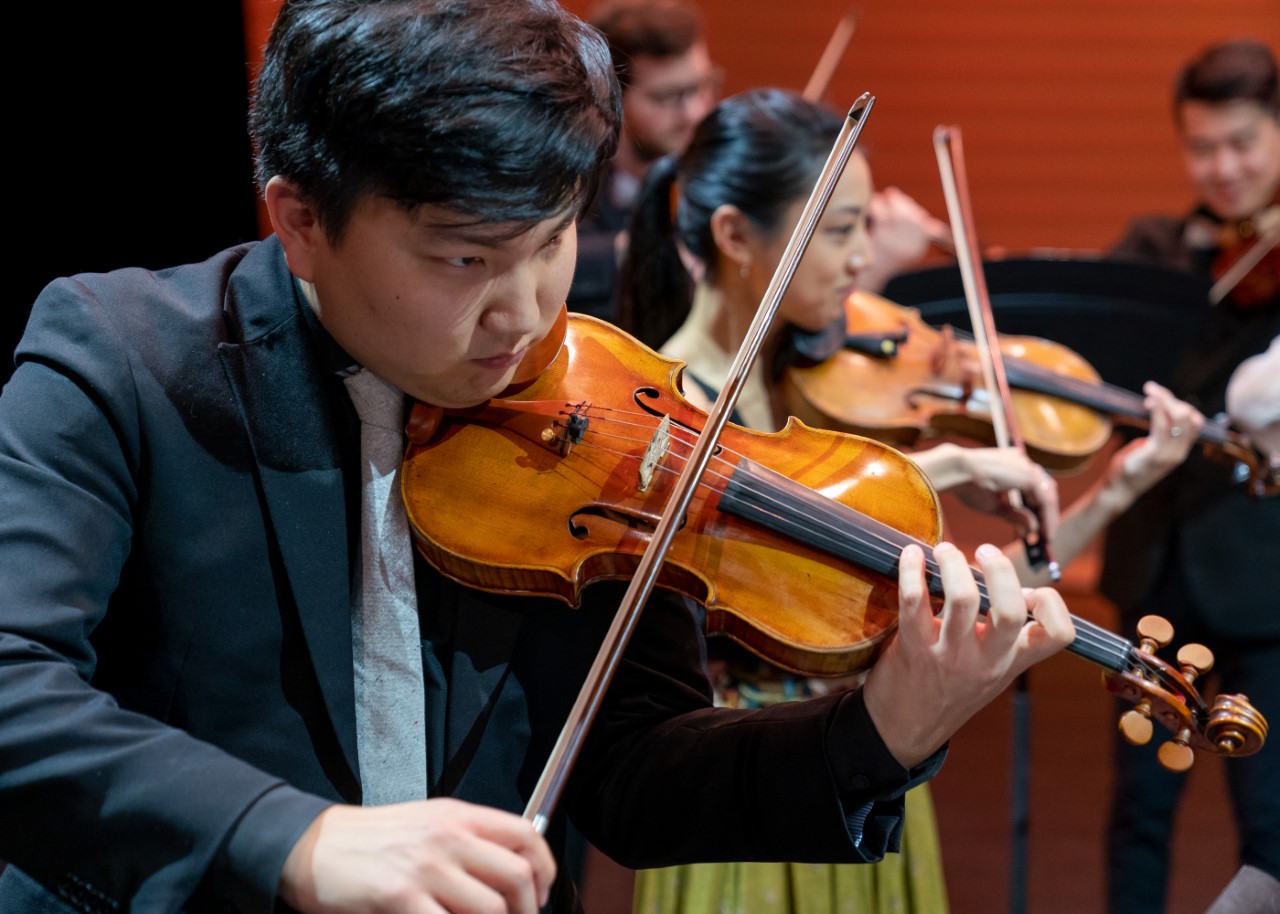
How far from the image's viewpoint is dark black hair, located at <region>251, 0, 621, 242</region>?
2.93 ft

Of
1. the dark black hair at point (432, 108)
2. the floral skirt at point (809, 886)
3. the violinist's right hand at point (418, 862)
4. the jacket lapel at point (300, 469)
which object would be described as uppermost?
the dark black hair at point (432, 108)

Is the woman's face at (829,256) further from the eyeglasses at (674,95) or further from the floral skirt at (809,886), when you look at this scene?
the eyeglasses at (674,95)

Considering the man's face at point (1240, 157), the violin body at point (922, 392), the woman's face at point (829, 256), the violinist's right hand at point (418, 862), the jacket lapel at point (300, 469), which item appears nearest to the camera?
the violinist's right hand at point (418, 862)

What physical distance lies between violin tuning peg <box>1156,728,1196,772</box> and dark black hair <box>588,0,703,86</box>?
7.51 feet

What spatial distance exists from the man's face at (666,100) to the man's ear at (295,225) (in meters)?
2.17

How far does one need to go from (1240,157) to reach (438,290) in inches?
92.8

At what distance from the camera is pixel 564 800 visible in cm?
114

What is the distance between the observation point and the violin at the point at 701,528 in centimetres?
106

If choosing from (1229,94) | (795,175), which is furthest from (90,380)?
(1229,94)

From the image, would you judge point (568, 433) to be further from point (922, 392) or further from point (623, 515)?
point (922, 392)

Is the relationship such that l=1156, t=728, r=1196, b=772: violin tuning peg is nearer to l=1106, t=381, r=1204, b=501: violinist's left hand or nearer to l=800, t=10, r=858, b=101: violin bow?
l=1106, t=381, r=1204, b=501: violinist's left hand

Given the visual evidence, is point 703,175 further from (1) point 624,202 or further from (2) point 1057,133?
(2) point 1057,133

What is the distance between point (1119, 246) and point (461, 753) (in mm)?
2471

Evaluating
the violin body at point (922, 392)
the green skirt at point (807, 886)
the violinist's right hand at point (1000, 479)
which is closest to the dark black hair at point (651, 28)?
the violin body at point (922, 392)
